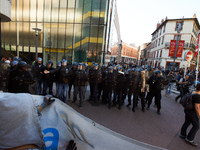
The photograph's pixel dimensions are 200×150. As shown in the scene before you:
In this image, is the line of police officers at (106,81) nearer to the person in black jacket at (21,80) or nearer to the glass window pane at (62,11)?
the person in black jacket at (21,80)

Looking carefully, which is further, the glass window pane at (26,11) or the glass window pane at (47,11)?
the glass window pane at (26,11)

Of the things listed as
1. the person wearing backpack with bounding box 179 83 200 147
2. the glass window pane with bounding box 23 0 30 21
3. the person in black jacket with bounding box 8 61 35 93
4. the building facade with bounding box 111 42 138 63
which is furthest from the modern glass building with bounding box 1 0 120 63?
the building facade with bounding box 111 42 138 63

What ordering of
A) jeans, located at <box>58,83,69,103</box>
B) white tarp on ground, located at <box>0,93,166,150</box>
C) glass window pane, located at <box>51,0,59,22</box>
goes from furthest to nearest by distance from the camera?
glass window pane, located at <box>51,0,59,22</box>
jeans, located at <box>58,83,69,103</box>
white tarp on ground, located at <box>0,93,166,150</box>

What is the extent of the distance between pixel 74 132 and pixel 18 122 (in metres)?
0.98

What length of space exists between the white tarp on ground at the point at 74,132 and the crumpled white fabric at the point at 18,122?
0.57m

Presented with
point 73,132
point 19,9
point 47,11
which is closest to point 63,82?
point 73,132

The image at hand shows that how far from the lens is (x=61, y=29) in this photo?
17.8 meters

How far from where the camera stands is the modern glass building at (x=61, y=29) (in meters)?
16.7

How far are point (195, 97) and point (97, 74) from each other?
13.0 ft

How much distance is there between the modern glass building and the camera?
1670 cm

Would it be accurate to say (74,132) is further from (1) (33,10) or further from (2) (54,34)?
(1) (33,10)

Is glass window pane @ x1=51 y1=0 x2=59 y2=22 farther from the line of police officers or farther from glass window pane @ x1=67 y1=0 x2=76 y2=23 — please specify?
the line of police officers

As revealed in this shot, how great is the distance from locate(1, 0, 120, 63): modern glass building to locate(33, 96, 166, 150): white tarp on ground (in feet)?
50.2

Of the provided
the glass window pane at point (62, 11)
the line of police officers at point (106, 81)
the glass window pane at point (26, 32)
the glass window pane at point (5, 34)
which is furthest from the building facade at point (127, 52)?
the line of police officers at point (106, 81)
